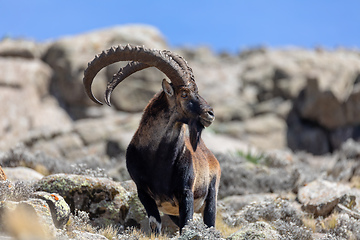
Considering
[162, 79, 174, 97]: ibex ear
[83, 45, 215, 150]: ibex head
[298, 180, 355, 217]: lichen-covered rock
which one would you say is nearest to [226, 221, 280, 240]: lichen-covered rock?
[83, 45, 215, 150]: ibex head

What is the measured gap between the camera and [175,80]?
5.83 metres

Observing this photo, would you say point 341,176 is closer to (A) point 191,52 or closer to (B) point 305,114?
(B) point 305,114

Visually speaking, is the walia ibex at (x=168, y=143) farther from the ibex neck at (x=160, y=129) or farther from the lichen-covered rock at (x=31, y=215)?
the lichen-covered rock at (x=31, y=215)

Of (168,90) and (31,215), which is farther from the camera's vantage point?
(168,90)

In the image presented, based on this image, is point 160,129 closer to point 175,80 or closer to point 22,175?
point 175,80

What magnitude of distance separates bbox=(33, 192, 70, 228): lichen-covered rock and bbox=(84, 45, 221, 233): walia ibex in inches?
41.0

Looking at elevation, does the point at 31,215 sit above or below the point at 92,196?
above

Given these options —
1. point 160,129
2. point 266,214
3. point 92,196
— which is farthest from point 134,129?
point 160,129

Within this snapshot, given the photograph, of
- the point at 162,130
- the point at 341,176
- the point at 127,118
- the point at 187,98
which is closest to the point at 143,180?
the point at 162,130

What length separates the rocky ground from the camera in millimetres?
6523

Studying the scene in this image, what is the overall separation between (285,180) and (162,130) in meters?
5.48

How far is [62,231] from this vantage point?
15.6 ft

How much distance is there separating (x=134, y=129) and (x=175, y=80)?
13727mm

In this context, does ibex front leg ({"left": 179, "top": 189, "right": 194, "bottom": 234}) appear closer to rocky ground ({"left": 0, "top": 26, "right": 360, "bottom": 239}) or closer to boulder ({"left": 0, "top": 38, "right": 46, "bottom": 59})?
rocky ground ({"left": 0, "top": 26, "right": 360, "bottom": 239})
